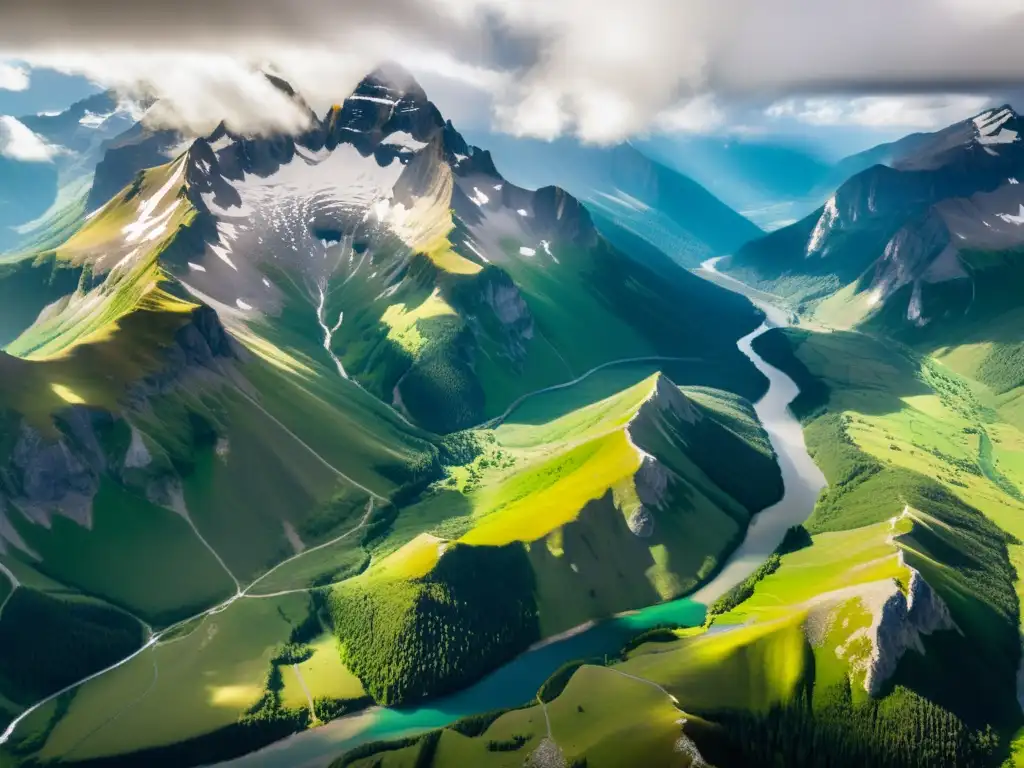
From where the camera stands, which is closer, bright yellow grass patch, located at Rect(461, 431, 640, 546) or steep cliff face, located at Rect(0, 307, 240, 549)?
steep cliff face, located at Rect(0, 307, 240, 549)

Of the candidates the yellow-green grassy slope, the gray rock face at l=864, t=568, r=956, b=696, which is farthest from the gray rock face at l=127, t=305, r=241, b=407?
the gray rock face at l=864, t=568, r=956, b=696

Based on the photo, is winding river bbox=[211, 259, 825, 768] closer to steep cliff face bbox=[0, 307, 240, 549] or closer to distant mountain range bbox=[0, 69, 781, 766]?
distant mountain range bbox=[0, 69, 781, 766]

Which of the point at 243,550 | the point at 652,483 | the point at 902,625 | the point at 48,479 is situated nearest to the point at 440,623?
the point at 243,550

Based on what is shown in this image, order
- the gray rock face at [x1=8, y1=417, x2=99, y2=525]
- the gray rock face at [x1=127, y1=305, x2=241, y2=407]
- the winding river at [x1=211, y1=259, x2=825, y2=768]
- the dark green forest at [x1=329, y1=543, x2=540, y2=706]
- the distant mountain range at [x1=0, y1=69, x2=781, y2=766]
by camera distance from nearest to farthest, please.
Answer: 1. the winding river at [x1=211, y1=259, x2=825, y2=768]
2. the distant mountain range at [x1=0, y1=69, x2=781, y2=766]
3. the dark green forest at [x1=329, y1=543, x2=540, y2=706]
4. the gray rock face at [x1=8, y1=417, x2=99, y2=525]
5. the gray rock face at [x1=127, y1=305, x2=241, y2=407]

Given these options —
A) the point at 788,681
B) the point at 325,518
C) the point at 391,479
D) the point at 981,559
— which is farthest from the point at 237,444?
the point at 981,559

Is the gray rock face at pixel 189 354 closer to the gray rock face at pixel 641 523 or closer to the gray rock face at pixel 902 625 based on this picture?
the gray rock face at pixel 641 523

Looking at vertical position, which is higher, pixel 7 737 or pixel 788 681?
pixel 788 681

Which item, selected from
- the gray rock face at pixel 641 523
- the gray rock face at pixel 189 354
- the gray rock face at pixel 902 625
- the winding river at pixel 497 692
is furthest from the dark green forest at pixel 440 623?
the gray rock face at pixel 189 354

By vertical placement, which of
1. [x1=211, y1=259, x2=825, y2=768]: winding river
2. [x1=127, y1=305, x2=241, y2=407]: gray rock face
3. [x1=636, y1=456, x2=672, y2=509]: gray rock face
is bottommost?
[x1=211, y1=259, x2=825, y2=768]: winding river

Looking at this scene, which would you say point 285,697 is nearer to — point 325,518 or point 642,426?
point 325,518

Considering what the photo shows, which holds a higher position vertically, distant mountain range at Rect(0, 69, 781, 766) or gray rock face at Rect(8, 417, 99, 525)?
gray rock face at Rect(8, 417, 99, 525)

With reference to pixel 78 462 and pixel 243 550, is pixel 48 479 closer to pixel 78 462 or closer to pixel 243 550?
pixel 78 462
